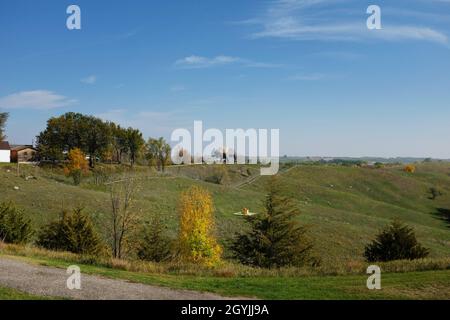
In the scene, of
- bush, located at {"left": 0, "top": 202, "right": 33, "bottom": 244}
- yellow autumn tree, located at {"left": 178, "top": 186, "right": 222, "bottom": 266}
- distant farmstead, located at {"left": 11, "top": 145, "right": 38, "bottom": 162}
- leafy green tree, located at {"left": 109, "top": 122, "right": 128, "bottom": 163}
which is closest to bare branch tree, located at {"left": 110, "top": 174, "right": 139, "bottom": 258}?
yellow autumn tree, located at {"left": 178, "top": 186, "right": 222, "bottom": 266}

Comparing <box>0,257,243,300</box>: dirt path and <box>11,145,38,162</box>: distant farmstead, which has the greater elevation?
<box>11,145,38,162</box>: distant farmstead

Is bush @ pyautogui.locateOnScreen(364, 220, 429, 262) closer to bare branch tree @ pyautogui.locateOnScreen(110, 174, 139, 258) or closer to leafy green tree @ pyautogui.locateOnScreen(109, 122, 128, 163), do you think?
bare branch tree @ pyautogui.locateOnScreen(110, 174, 139, 258)

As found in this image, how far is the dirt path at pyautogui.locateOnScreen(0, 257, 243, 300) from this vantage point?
43.1 ft

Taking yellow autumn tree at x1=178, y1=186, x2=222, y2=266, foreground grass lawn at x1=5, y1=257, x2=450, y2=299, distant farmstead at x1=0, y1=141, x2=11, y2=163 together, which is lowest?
yellow autumn tree at x1=178, y1=186, x2=222, y2=266

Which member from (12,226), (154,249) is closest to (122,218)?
(154,249)

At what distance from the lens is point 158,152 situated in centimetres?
11056

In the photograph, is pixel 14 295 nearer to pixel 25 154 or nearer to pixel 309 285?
pixel 309 285

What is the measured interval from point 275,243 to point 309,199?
68172mm

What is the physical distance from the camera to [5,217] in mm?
29484

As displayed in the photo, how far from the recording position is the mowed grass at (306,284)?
13.8 metres

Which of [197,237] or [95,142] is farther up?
[95,142]

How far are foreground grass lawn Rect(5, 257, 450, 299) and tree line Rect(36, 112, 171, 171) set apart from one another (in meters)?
89.7
